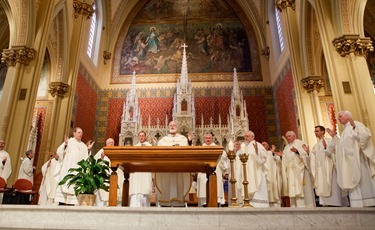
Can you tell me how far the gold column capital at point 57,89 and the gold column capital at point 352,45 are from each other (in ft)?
31.8

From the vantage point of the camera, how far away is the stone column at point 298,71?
10.7 m

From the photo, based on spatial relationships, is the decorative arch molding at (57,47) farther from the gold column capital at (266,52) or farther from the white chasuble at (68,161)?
the gold column capital at (266,52)

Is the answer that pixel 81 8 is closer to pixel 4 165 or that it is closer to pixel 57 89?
pixel 57 89

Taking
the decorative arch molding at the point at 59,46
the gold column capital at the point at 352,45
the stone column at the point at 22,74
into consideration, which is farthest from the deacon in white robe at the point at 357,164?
the decorative arch molding at the point at 59,46

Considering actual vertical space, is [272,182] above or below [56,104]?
below

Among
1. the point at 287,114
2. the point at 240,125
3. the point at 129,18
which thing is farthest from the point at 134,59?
the point at 287,114

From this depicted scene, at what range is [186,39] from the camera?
684 inches

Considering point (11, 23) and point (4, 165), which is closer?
point (4, 165)

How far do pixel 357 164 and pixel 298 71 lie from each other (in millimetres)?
6990

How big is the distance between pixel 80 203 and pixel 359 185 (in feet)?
15.4

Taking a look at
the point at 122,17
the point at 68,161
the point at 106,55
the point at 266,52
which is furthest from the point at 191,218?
the point at 122,17

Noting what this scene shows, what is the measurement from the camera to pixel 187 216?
3.81 m

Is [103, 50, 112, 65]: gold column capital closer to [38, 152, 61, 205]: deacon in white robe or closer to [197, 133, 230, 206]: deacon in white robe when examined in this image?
Answer: [38, 152, 61, 205]: deacon in white robe

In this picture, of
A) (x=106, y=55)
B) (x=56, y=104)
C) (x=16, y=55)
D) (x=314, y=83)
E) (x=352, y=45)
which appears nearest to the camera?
(x=352, y=45)
